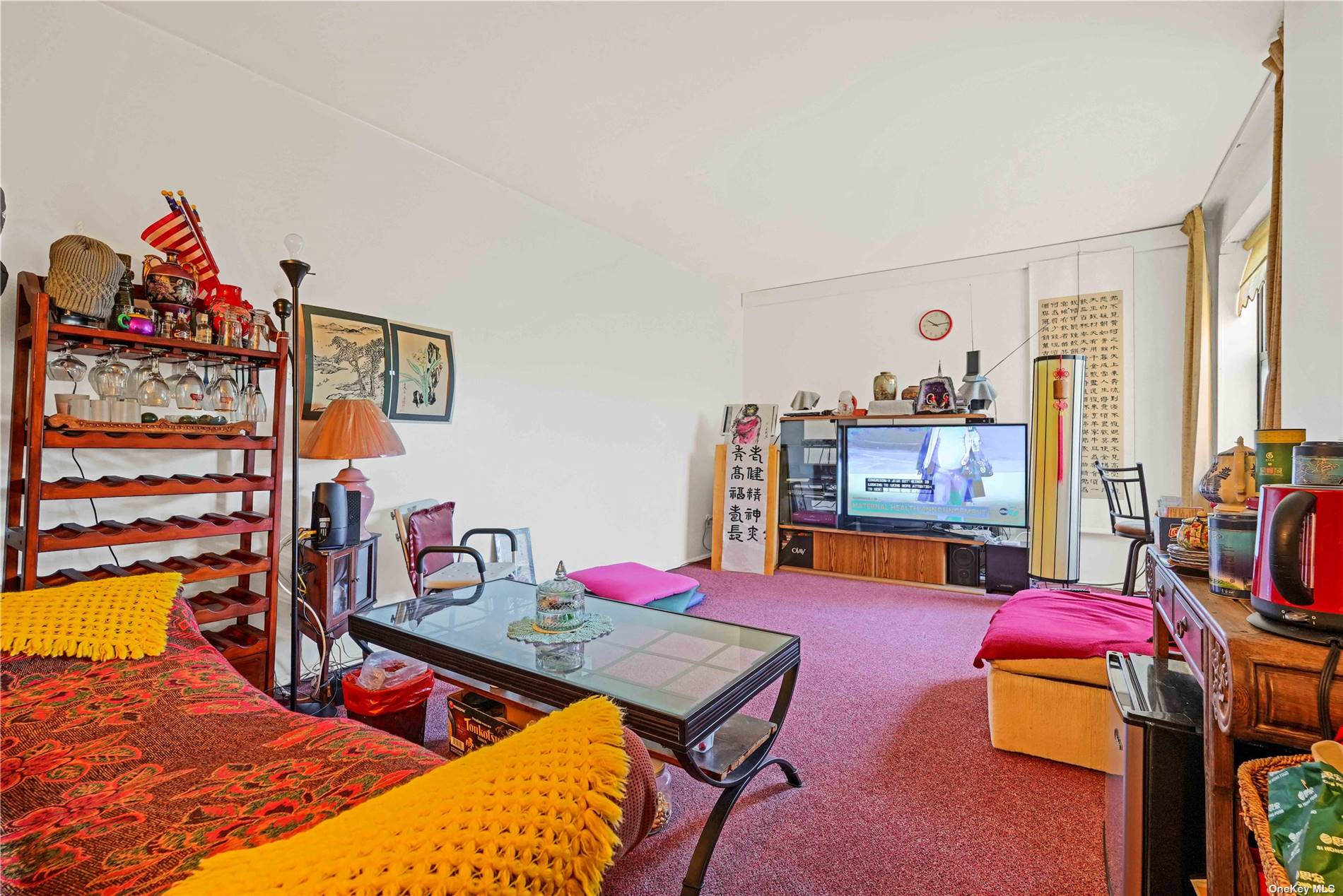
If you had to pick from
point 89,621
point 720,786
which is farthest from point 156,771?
point 720,786

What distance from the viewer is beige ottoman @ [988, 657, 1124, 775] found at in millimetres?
1979

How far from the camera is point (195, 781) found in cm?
93

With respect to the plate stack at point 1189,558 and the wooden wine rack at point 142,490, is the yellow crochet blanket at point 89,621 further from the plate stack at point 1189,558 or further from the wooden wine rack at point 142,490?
the plate stack at point 1189,558

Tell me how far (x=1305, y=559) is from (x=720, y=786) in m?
1.28

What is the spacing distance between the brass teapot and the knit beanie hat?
123 mm

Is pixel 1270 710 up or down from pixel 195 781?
up

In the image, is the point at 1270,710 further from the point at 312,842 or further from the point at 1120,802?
the point at 312,842

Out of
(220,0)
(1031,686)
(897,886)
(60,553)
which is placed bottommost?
(897,886)

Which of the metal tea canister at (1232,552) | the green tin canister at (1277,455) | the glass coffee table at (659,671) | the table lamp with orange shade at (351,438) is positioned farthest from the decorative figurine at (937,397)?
the table lamp with orange shade at (351,438)

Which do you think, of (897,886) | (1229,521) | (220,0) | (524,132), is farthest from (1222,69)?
(220,0)

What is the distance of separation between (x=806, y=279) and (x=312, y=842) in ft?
18.4

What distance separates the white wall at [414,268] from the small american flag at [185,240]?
15 cm

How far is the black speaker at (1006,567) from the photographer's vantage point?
14.0 feet

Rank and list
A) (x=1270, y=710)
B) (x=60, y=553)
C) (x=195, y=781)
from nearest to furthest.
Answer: (x=1270, y=710), (x=195, y=781), (x=60, y=553)
